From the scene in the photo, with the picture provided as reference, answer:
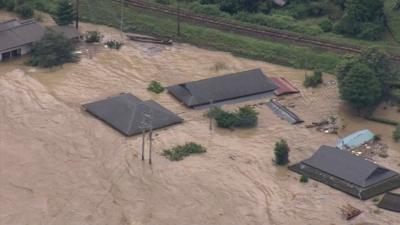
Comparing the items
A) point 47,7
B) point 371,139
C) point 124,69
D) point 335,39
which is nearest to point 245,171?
point 371,139

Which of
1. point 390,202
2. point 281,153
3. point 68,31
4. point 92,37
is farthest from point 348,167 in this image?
point 68,31

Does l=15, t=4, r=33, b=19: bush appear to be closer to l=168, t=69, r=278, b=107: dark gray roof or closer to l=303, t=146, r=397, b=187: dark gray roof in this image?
l=168, t=69, r=278, b=107: dark gray roof

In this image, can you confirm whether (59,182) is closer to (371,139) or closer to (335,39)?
(371,139)

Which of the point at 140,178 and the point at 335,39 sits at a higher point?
the point at 335,39

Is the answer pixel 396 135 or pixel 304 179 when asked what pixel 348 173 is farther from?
pixel 396 135

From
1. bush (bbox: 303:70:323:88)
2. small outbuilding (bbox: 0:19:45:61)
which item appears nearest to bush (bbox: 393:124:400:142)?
bush (bbox: 303:70:323:88)
